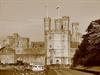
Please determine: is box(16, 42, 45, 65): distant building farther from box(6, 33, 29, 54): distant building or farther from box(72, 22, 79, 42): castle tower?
box(72, 22, 79, 42): castle tower

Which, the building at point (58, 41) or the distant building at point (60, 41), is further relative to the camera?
the building at point (58, 41)

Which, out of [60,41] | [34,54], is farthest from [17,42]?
[60,41]

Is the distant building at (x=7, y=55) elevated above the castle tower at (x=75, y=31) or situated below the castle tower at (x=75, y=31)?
below

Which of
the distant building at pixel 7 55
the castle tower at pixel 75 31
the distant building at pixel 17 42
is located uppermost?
the castle tower at pixel 75 31

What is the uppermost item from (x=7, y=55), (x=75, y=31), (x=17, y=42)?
(x=75, y=31)

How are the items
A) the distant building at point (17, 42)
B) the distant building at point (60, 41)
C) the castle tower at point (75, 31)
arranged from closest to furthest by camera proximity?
the castle tower at point (75, 31) < the distant building at point (17, 42) < the distant building at point (60, 41)

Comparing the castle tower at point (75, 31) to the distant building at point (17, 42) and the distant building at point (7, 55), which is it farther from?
the distant building at point (7, 55)

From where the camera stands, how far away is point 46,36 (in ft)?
39.6

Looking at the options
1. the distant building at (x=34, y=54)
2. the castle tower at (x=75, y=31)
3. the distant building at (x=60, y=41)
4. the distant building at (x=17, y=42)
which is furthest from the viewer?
the distant building at (x=34, y=54)

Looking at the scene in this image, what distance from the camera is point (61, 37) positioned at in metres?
12.6

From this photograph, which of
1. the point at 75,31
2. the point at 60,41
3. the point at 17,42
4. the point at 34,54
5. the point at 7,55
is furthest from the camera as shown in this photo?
the point at 34,54

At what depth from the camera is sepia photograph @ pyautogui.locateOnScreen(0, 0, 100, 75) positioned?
37.0 feet

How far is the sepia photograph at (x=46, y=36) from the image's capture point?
11281 millimetres

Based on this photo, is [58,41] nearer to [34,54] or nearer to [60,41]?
[60,41]
